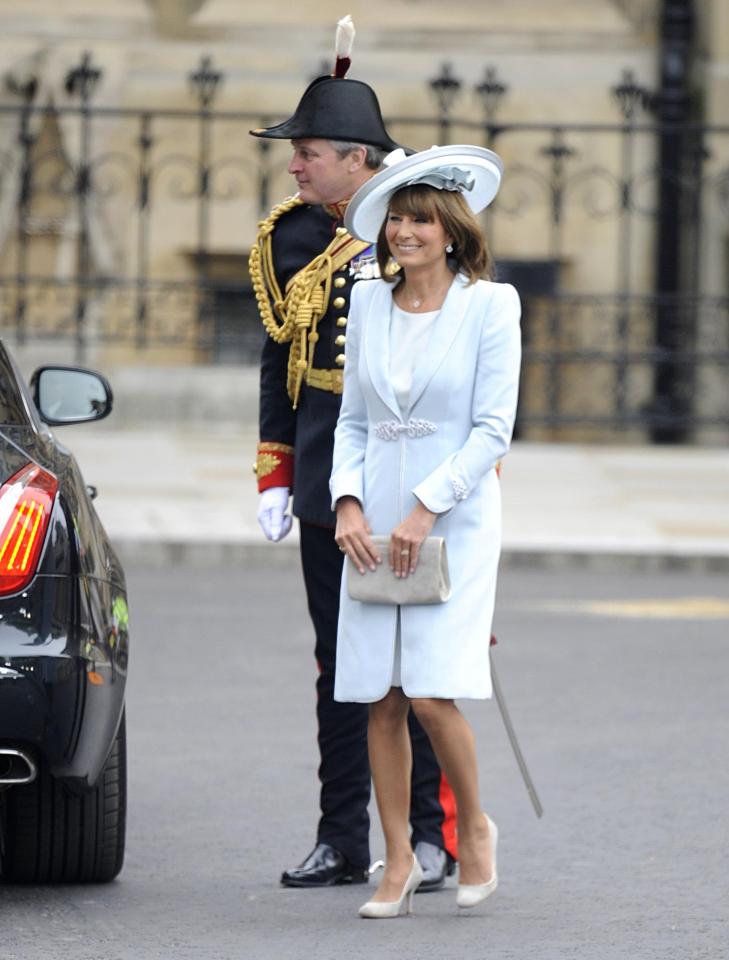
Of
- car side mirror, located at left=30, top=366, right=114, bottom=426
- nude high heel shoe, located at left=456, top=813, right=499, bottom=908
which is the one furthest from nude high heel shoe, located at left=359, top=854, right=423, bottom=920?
car side mirror, located at left=30, top=366, right=114, bottom=426

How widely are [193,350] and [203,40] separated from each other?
8.40 ft

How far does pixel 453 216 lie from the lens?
5.29 meters

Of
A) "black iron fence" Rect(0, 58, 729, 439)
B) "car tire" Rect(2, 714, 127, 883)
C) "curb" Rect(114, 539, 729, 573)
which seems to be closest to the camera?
"car tire" Rect(2, 714, 127, 883)

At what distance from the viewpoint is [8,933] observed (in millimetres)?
5160

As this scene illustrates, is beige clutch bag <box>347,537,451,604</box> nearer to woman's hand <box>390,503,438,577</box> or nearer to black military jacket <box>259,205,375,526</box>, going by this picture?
woman's hand <box>390,503,438,577</box>

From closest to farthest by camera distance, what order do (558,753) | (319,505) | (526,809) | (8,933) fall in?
(8,933), (319,505), (526,809), (558,753)

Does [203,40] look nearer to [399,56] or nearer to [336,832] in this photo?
[399,56]

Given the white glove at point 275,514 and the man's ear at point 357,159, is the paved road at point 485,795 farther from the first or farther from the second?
the man's ear at point 357,159

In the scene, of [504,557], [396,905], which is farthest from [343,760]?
[504,557]

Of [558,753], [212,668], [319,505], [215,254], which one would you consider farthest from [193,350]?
[319,505]

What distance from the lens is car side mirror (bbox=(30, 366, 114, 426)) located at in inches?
246

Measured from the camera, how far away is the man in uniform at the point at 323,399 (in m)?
5.74

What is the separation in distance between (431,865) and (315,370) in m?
1.21

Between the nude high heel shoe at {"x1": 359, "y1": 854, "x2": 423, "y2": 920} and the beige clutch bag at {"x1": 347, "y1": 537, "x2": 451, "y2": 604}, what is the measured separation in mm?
626
